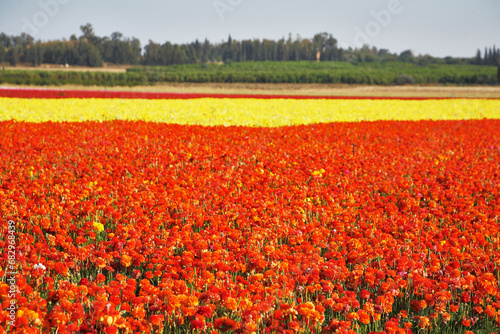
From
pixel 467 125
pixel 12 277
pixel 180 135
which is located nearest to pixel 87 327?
pixel 12 277

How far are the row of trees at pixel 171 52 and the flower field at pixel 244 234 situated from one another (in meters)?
125

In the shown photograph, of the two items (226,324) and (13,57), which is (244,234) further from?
(13,57)

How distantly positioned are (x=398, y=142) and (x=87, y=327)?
435 inches

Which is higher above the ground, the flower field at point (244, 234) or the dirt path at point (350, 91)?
the dirt path at point (350, 91)

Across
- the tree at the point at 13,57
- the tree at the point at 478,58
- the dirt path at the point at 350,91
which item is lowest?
the dirt path at the point at 350,91

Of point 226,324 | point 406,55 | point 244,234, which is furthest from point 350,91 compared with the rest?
point 406,55

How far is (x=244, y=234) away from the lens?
536cm

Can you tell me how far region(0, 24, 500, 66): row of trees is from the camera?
12638 centimetres

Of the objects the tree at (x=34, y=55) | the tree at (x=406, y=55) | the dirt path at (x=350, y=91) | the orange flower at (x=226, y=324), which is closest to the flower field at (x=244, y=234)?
the orange flower at (x=226, y=324)

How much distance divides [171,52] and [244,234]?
14724 cm

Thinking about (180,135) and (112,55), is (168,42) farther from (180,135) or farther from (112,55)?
(180,135)

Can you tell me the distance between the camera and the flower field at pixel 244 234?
3.55 metres

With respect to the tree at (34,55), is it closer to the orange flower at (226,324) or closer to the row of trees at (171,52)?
the row of trees at (171,52)

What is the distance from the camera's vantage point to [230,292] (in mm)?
3648
